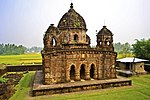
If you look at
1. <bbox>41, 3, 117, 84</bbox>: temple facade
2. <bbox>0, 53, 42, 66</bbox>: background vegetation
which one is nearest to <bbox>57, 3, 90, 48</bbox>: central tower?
<bbox>41, 3, 117, 84</bbox>: temple facade

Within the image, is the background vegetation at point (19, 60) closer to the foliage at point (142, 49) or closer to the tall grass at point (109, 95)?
the foliage at point (142, 49)

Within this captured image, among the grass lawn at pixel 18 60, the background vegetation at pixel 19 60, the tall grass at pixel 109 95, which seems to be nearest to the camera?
the tall grass at pixel 109 95

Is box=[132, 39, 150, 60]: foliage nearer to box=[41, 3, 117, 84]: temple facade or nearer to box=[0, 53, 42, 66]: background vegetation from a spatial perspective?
box=[41, 3, 117, 84]: temple facade

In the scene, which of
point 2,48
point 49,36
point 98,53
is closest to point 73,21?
point 49,36

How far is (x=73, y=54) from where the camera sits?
17.6 meters

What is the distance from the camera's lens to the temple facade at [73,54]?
1694cm

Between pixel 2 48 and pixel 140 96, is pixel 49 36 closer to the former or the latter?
→ pixel 140 96

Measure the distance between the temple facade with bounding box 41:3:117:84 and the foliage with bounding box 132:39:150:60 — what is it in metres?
16.9

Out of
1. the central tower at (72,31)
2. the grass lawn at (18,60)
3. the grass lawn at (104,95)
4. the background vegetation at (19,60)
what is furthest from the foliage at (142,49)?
the grass lawn at (18,60)

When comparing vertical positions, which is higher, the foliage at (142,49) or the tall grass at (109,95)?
the foliage at (142,49)

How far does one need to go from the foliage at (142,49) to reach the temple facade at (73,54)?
1694 cm

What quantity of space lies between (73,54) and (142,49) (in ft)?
75.3

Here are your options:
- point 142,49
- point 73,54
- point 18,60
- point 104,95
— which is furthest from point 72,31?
point 18,60

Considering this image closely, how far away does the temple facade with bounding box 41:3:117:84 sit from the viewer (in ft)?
55.6
